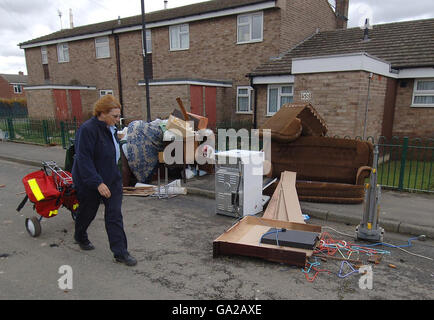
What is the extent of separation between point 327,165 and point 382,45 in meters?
8.59

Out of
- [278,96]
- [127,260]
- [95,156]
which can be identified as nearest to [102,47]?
[278,96]

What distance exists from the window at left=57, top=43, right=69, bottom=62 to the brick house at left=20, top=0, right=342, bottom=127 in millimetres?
72

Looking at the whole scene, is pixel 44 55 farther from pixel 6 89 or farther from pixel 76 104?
pixel 6 89

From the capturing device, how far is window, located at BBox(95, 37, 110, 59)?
69.8 feet

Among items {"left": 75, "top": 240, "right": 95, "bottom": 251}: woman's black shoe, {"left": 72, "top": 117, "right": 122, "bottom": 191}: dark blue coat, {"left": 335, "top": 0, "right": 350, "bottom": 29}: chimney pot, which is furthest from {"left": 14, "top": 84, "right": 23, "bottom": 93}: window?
{"left": 72, "top": 117, "right": 122, "bottom": 191}: dark blue coat

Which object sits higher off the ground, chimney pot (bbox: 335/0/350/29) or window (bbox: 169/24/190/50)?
chimney pot (bbox: 335/0/350/29)

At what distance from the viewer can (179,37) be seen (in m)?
17.9

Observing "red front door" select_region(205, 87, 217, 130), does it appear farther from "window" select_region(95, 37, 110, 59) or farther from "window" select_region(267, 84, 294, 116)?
"window" select_region(95, 37, 110, 59)

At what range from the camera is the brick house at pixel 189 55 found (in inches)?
586

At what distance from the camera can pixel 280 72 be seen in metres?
12.9

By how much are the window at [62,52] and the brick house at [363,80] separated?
1681 centimetres

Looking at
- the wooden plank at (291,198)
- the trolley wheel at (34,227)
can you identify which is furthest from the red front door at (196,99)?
the trolley wheel at (34,227)

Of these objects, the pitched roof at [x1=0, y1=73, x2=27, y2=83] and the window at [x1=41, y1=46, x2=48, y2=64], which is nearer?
the window at [x1=41, y1=46, x2=48, y2=64]
